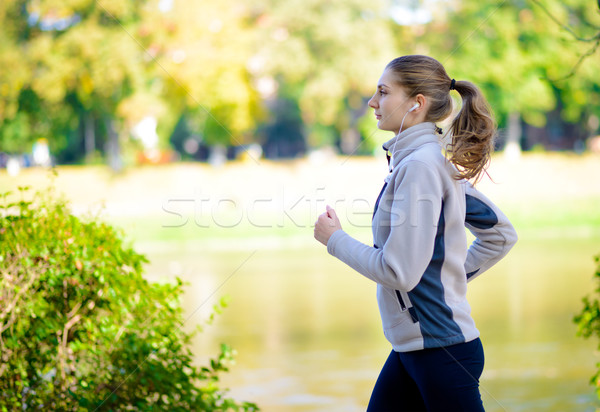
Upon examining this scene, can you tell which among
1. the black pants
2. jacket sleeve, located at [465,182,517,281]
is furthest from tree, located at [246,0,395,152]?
the black pants

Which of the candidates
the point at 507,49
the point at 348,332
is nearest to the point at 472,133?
the point at 348,332

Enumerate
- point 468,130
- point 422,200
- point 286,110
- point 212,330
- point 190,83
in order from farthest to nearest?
point 286,110 < point 190,83 < point 212,330 < point 468,130 < point 422,200

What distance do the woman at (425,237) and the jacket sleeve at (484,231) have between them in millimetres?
46

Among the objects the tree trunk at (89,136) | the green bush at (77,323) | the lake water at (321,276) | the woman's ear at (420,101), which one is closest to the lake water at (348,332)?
the lake water at (321,276)

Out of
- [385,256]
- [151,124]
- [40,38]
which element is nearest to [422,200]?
[385,256]

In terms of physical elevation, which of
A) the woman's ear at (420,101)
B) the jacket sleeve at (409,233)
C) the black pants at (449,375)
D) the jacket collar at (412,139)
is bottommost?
the black pants at (449,375)

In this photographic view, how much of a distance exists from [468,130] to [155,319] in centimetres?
179

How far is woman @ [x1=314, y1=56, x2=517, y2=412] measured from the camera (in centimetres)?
211

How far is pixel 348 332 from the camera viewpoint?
7781 millimetres

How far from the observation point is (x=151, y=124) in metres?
40.1

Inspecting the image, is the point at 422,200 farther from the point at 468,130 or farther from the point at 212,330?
the point at 212,330

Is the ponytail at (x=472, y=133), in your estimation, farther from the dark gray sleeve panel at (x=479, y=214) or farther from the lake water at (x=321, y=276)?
the lake water at (x=321, y=276)

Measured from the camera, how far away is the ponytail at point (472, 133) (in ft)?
7.57

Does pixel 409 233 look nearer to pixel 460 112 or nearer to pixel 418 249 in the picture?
pixel 418 249
